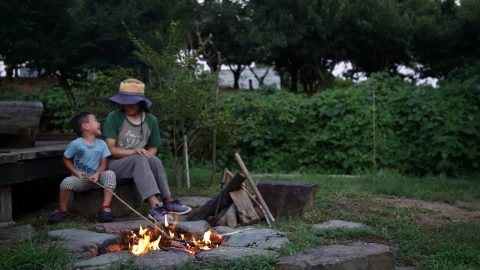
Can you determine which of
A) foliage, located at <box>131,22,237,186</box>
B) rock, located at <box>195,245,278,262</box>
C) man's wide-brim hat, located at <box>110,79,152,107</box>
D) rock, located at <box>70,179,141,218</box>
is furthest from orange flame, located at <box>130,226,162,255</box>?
foliage, located at <box>131,22,237,186</box>

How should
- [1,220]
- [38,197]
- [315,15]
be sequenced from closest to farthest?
[1,220], [38,197], [315,15]

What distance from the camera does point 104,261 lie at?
3.49m

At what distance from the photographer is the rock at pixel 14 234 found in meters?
4.08

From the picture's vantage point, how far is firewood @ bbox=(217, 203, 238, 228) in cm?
486

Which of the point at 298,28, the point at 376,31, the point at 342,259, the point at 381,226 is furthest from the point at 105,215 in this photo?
the point at 376,31

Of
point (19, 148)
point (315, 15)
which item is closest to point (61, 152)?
point (19, 148)

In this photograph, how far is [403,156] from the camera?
9.26m

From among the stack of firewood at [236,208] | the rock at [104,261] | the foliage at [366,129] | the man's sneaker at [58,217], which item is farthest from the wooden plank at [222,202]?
the foliage at [366,129]

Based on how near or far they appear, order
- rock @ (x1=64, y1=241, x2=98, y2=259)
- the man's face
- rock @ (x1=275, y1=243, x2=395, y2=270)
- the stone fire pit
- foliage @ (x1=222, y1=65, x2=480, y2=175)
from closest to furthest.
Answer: rock @ (x1=275, y1=243, x2=395, y2=270) < the stone fire pit < rock @ (x1=64, y1=241, x2=98, y2=259) < the man's face < foliage @ (x1=222, y1=65, x2=480, y2=175)

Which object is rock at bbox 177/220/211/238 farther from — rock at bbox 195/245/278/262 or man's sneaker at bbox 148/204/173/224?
rock at bbox 195/245/278/262

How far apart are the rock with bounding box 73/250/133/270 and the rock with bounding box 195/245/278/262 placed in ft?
1.65

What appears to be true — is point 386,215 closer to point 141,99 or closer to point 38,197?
point 141,99

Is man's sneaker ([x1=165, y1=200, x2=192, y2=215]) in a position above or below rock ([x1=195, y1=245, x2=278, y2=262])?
below

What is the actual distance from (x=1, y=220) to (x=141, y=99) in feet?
5.79
